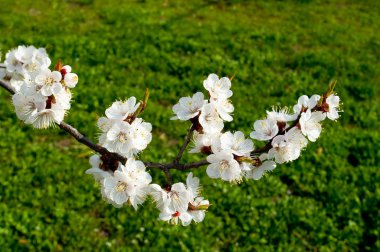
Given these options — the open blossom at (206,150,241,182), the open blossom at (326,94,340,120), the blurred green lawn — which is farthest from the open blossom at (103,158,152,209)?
the blurred green lawn

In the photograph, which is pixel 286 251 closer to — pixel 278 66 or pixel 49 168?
pixel 49 168

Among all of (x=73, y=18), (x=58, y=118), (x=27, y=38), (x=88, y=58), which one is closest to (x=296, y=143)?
(x=58, y=118)

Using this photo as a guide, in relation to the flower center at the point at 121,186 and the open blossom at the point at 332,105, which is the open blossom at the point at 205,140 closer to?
the flower center at the point at 121,186

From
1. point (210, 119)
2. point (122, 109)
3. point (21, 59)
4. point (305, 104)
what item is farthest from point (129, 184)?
point (21, 59)

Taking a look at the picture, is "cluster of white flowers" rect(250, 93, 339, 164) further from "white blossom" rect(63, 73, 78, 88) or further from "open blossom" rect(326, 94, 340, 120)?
"white blossom" rect(63, 73, 78, 88)

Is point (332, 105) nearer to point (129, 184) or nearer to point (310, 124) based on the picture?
point (310, 124)
